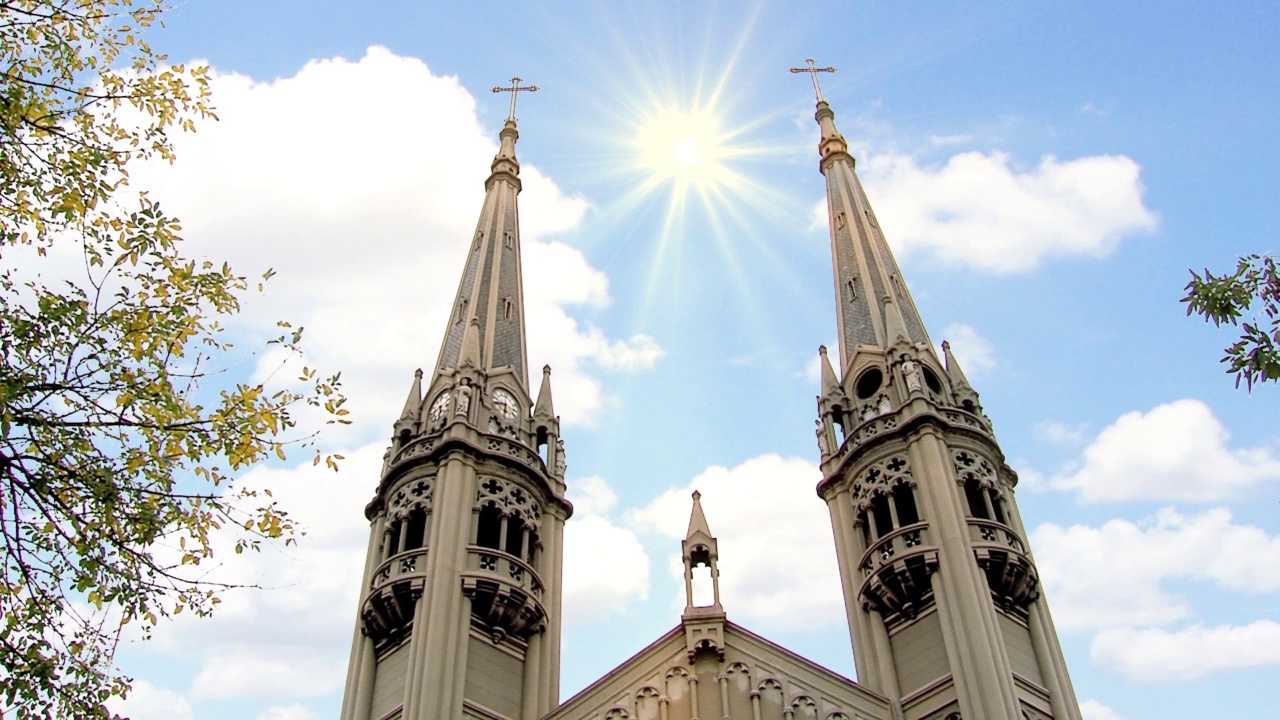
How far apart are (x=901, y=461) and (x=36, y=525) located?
26988 millimetres

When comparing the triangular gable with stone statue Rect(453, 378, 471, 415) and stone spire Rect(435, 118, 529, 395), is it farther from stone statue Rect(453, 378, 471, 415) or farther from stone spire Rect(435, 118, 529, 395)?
stone spire Rect(435, 118, 529, 395)

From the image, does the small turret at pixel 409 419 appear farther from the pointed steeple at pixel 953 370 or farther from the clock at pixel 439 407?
the pointed steeple at pixel 953 370

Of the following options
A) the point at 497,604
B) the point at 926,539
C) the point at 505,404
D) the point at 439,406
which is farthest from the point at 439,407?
the point at 926,539

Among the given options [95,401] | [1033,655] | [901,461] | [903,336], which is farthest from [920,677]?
[95,401]

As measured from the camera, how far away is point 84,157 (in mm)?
13117

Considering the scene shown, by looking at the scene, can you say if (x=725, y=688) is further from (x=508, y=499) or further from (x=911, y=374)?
(x=911, y=374)

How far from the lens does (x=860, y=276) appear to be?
44.7 m

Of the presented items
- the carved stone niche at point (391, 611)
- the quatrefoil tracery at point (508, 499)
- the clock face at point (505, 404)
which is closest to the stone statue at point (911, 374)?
the quatrefoil tracery at point (508, 499)

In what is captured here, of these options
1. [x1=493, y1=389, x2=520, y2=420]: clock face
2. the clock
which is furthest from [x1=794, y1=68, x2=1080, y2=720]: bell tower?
the clock

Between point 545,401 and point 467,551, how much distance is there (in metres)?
9.86

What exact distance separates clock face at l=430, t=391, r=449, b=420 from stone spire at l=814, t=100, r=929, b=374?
45.2 feet

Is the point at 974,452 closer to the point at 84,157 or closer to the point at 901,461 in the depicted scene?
the point at 901,461

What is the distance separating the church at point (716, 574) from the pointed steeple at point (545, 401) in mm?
99

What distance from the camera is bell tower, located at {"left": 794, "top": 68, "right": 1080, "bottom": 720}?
29.6 metres
